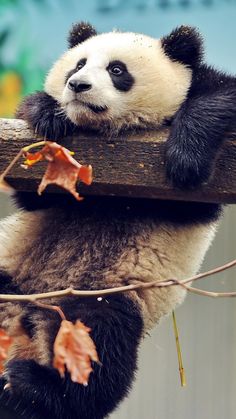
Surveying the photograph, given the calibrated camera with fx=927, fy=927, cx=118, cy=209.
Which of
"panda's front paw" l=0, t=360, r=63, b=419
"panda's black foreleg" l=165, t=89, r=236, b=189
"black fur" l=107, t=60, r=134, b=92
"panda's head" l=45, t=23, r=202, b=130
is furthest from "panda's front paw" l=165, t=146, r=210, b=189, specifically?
"panda's front paw" l=0, t=360, r=63, b=419

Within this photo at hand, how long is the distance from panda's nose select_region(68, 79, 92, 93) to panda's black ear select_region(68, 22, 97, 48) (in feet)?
1.87

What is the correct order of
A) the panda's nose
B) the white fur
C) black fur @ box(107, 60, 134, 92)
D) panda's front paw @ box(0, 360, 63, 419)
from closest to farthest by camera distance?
panda's front paw @ box(0, 360, 63, 419) → the panda's nose → the white fur → black fur @ box(107, 60, 134, 92)

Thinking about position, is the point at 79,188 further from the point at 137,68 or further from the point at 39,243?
the point at 137,68

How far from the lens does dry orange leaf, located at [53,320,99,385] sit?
6.87 feet

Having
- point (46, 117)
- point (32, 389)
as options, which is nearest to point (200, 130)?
point (46, 117)

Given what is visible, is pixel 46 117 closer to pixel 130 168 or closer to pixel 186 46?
pixel 130 168

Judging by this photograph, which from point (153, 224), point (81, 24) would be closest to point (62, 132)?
point (153, 224)

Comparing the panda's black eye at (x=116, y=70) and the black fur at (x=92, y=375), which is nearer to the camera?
the black fur at (x=92, y=375)

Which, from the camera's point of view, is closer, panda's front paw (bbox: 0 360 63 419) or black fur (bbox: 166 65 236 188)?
black fur (bbox: 166 65 236 188)

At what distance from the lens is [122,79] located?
335 centimetres

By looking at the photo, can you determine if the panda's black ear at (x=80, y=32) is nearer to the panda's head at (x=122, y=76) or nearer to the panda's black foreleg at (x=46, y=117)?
the panda's head at (x=122, y=76)

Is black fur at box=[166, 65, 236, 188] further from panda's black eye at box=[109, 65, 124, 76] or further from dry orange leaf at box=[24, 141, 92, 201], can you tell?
dry orange leaf at box=[24, 141, 92, 201]

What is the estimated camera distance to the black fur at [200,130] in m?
2.76

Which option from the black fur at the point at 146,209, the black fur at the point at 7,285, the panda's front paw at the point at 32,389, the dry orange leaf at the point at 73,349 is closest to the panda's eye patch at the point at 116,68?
the black fur at the point at 146,209
